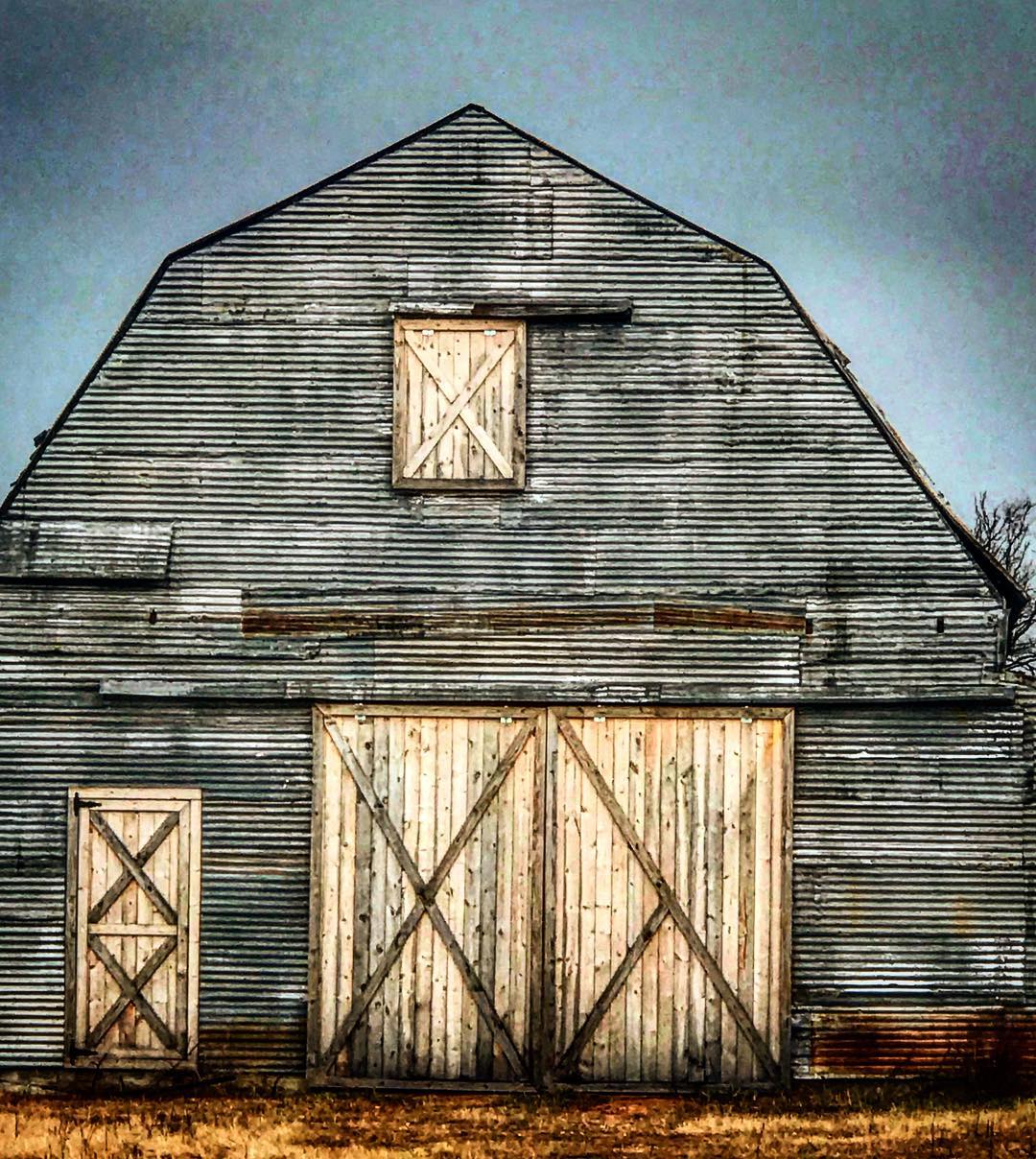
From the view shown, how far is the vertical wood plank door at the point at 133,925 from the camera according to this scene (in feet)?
49.3

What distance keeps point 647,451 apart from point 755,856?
3774 millimetres

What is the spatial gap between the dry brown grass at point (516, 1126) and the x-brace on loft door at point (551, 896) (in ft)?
1.60

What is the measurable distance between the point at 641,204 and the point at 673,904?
6374mm

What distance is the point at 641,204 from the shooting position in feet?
50.8

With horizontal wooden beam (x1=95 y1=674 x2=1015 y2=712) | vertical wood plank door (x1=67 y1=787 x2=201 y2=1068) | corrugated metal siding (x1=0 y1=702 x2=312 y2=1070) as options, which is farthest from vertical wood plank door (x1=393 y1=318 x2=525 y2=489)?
vertical wood plank door (x1=67 y1=787 x2=201 y2=1068)

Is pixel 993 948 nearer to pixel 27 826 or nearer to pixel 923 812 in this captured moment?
pixel 923 812

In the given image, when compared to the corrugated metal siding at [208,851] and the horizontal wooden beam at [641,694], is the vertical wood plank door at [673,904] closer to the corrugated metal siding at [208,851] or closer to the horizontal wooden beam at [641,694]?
the horizontal wooden beam at [641,694]

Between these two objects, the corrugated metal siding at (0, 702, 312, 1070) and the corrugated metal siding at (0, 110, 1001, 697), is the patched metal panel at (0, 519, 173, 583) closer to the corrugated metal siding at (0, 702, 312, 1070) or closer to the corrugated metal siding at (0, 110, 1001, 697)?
the corrugated metal siding at (0, 110, 1001, 697)

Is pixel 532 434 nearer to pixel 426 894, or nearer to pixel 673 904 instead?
pixel 426 894

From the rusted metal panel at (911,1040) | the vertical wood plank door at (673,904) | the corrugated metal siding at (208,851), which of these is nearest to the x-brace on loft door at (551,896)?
the vertical wood plank door at (673,904)

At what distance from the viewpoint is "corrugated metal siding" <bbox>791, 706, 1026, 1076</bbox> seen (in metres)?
15.0

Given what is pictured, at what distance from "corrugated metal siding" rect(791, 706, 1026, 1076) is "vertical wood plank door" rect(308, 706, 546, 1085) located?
98.3 inches

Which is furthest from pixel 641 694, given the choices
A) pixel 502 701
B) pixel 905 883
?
pixel 905 883

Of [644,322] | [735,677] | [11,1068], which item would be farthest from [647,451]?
[11,1068]
